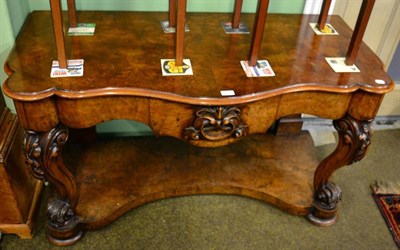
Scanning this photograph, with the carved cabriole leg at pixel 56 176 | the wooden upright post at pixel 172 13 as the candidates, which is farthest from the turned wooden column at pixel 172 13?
the carved cabriole leg at pixel 56 176

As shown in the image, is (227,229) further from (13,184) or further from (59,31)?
(59,31)

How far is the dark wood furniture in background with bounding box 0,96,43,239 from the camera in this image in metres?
1.54

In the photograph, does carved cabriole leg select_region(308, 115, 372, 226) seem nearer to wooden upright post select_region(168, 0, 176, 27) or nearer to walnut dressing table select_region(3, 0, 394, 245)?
walnut dressing table select_region(3, 0, 394, 245)

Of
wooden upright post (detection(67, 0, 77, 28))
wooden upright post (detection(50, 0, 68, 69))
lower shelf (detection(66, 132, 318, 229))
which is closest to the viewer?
wooden upright post (detection(50, 0, 68, 69))

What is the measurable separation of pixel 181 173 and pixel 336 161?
707 mm

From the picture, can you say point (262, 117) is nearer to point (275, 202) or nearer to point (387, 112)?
point (275, 202)

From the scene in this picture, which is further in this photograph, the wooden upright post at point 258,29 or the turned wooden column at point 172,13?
the turned wooden column at point 172,13

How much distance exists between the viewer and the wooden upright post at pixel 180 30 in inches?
52.0

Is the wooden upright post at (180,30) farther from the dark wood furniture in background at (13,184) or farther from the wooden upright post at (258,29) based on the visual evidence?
the dark wood furniture in background at (13,184)

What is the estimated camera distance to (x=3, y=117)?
5.25 ft

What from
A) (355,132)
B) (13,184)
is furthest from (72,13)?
(355,132)

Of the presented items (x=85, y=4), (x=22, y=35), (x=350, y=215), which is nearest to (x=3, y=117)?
(x=22, y=35)

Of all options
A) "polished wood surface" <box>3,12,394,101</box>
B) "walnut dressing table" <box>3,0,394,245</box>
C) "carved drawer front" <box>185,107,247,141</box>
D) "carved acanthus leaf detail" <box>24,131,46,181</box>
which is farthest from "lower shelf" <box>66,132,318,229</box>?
"polished wood surface" <box>3,12,394,101</box>

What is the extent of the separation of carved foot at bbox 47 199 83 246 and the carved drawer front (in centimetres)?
61
